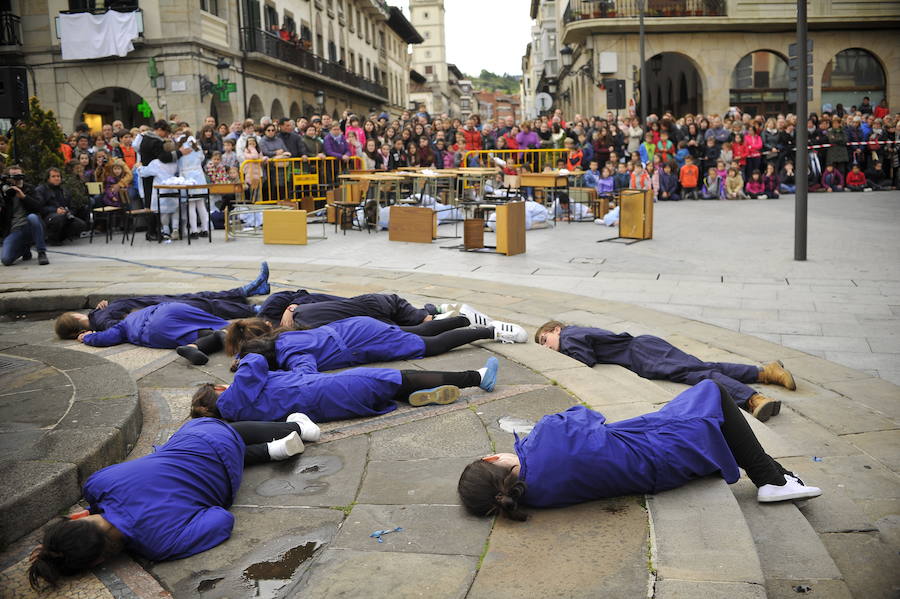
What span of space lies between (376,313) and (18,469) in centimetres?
329

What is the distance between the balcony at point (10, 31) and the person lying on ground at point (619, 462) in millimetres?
26626

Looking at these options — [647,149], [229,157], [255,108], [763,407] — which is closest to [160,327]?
[763,407]

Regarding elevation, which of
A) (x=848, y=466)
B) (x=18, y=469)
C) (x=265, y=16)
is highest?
(x=265, y=16)

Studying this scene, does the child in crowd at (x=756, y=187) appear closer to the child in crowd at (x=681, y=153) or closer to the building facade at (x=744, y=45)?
the child in crowd at (x=681, y=153)

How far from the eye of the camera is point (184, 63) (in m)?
24.7

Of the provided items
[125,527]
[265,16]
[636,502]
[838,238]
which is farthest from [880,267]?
[265,16]

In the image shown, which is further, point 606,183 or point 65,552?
point 606,183

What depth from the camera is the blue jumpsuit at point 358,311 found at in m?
6.25

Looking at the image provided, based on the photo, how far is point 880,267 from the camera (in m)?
9.83

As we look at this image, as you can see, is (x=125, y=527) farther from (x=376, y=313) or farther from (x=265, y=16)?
(x=265, y=16)

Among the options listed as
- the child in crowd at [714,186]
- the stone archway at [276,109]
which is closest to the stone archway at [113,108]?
the stone archway at [276,109]

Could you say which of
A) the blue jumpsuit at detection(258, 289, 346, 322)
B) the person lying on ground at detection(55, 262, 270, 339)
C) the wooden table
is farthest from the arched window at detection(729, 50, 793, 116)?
the blue jumpsuit at detection(258, 289, 346, 322)

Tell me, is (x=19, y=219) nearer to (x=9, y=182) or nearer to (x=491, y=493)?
(x=9, y=182)

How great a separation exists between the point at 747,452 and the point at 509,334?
268 centimetres
